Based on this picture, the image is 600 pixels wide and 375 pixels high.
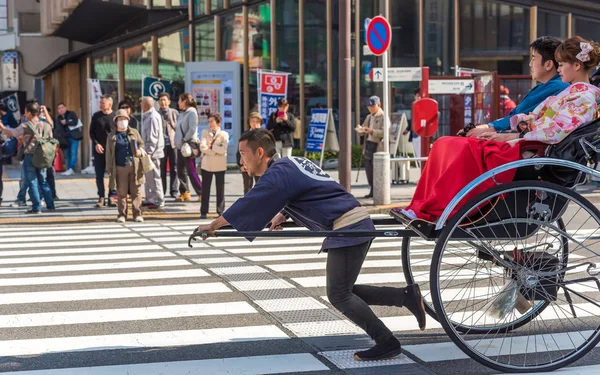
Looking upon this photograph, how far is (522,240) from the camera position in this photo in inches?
203

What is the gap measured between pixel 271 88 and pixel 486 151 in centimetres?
1639

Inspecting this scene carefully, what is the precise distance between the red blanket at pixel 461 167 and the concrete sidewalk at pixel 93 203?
354 inches

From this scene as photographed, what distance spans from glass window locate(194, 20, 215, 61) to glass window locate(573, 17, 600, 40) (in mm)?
10218

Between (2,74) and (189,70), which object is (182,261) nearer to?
(189,70)

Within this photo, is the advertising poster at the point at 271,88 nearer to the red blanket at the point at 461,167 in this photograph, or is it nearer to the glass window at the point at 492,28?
the glass window at the point at 492,28

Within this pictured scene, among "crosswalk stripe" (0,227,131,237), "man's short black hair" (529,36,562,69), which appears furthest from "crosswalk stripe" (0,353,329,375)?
"crosswalk stripe" (0,227,131,237)

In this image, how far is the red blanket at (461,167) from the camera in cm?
505

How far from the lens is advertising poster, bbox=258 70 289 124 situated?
21047mm

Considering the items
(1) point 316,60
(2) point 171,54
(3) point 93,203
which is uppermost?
(2) point 171,54

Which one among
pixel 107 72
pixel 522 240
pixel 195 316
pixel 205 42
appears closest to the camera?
pixel 522 240

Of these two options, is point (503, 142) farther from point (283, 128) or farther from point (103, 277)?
point (283, 128)

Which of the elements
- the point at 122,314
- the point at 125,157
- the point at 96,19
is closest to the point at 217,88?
the point at 96,19

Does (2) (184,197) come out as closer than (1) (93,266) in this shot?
No

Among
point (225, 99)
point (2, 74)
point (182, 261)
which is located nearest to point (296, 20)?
point (225, 99)
